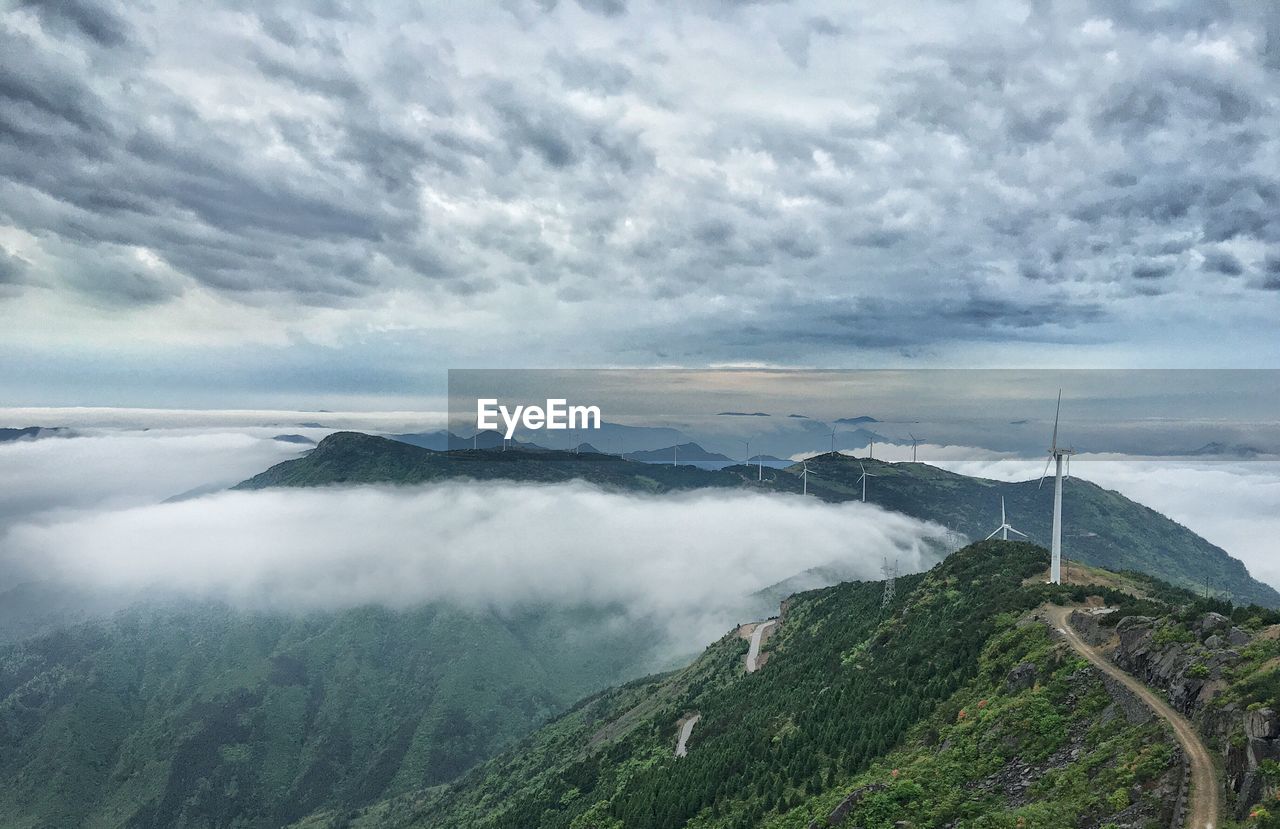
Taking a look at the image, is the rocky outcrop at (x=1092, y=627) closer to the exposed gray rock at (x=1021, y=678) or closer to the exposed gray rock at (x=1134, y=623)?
the exposed gray rock at (x=1134, y=623)

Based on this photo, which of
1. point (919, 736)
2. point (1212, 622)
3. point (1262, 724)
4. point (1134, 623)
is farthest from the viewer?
point (919, 736)

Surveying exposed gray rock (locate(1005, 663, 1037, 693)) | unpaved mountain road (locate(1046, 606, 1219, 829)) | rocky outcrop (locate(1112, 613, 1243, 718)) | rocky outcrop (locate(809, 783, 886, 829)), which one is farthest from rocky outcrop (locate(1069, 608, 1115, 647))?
rocky outcrop (locate(809, 783, 886, 829))

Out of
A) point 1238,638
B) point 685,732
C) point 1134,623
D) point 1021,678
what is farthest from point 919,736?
point 685,732

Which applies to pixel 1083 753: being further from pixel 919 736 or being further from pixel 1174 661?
pixel 919 736

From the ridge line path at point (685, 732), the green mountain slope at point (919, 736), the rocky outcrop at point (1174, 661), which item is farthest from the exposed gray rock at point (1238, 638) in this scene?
the ridge line path at point (685, 732)

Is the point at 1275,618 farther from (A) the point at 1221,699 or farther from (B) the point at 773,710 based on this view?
(B) the point at 773,710

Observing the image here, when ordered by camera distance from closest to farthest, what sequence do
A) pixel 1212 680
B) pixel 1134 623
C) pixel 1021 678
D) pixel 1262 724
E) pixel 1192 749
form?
1. pixel 1262 724
2. pixel 1192 749
3. pixel 1212 680
4. pixel 1134 623
5. pixel 1021 678
